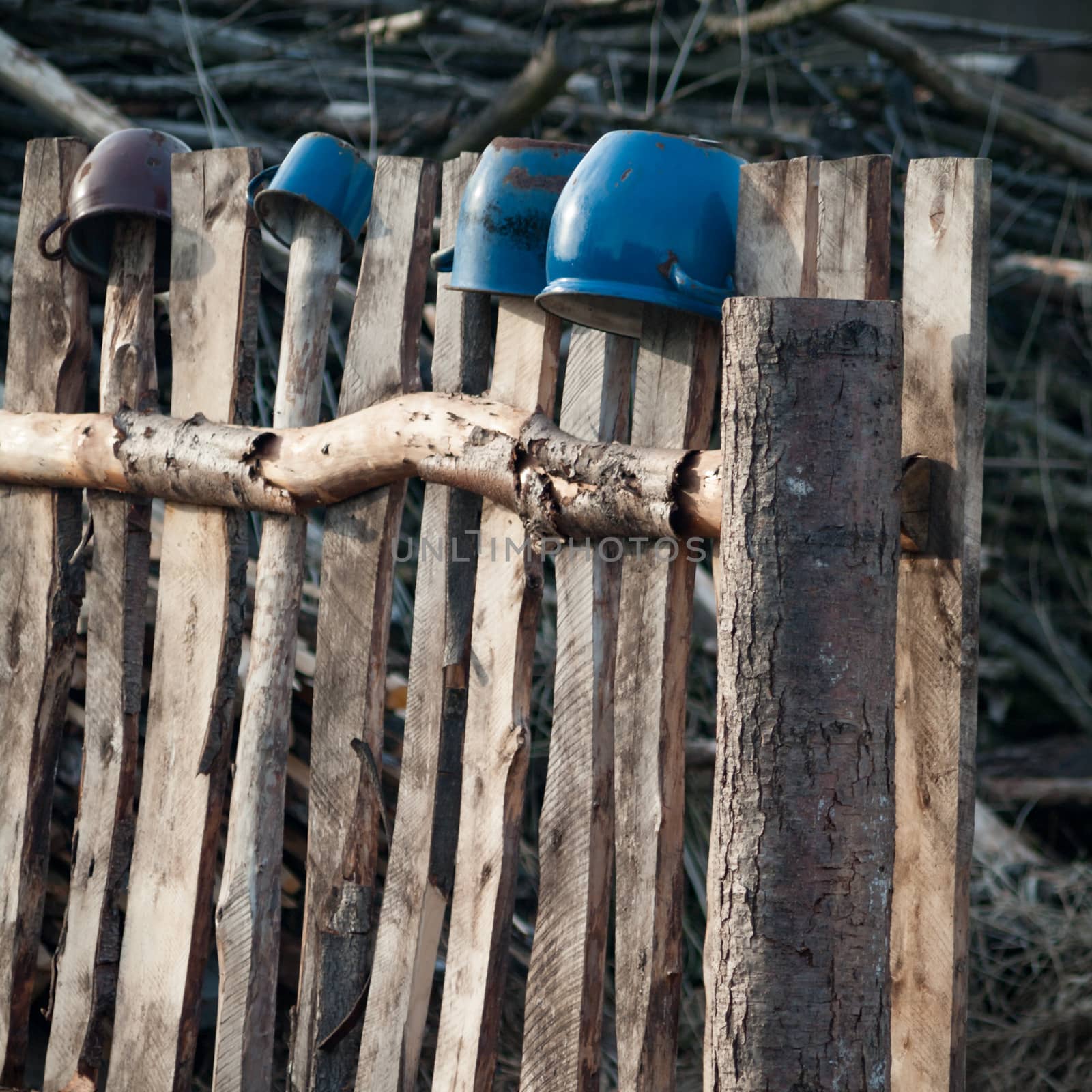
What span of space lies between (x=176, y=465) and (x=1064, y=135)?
12.6 feet

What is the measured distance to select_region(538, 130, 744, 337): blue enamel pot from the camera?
1.72 m

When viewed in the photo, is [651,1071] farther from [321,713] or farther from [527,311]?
[527,311]

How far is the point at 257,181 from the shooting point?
2320 millimetres

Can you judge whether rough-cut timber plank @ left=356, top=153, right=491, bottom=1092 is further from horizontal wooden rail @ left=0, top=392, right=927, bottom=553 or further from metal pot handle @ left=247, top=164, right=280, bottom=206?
metal pot handle @ left=247, top=164, right=280, bottom=206

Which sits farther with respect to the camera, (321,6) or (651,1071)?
(321,6)

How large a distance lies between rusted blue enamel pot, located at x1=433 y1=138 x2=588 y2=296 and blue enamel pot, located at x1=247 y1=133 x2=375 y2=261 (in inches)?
14.0

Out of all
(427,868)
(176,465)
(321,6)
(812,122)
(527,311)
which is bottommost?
(427,868)

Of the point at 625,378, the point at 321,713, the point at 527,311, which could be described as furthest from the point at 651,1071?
the point at 527,311

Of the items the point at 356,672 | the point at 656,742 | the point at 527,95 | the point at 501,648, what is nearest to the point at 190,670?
the point at 356,672

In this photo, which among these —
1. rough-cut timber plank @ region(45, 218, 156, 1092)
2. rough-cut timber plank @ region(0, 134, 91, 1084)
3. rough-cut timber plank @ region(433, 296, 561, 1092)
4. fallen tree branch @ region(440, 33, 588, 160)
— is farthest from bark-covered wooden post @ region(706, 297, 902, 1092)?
fallen tree branch @ region(440, 33, 588, 160)

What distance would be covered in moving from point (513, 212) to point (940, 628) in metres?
0.90

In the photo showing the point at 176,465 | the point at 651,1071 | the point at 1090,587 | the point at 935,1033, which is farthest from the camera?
the point at 1090,587

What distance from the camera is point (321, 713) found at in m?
2.22

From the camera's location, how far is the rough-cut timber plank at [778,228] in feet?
5.52
